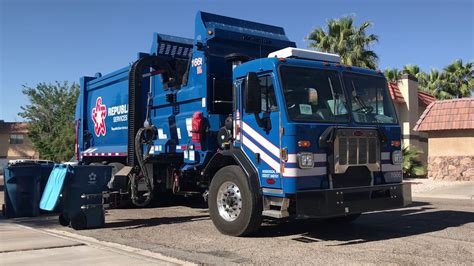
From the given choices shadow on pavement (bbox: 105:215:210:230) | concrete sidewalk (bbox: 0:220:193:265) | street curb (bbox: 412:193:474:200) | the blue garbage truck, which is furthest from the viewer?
street curb (bbox: 412:193:474:200)

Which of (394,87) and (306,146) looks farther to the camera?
(394,87)

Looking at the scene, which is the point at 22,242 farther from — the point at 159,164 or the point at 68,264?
the point at 159,164

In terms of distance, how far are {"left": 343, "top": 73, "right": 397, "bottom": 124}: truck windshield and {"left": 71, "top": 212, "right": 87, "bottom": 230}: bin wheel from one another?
16.5 feet

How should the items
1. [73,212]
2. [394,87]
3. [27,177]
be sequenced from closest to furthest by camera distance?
[73,212]
[27,177]
[394,87]

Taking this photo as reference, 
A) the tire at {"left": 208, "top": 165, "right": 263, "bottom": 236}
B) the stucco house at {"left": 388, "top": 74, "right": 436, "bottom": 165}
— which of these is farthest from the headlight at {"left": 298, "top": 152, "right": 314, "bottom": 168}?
the stucco house at {"left": 388, "top": 74, "right": 436, "bottom": 165}

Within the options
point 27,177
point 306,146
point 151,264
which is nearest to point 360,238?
point 306,146

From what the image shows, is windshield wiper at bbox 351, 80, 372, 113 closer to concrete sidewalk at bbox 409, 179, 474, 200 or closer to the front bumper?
the front bumper

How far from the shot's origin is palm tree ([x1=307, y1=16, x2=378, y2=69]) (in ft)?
80.6

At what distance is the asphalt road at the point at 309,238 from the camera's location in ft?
21.7

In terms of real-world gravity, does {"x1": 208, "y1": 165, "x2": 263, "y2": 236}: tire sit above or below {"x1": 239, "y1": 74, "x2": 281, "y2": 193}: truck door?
below

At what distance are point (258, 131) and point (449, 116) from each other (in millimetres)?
15709

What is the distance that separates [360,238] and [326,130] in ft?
6.13

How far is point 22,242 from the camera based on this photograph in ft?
24.8

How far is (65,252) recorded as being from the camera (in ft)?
22.3
